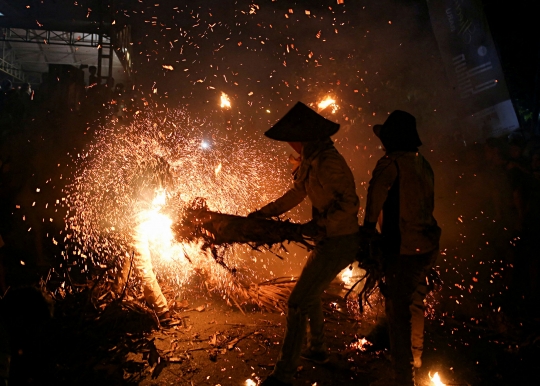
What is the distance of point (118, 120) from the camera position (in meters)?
10.1

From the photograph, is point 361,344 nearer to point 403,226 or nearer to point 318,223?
point 403,226

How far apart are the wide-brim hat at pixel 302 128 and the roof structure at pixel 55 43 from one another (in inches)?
482

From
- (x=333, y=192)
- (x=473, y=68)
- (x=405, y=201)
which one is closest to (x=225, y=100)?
(x=473, y=68)

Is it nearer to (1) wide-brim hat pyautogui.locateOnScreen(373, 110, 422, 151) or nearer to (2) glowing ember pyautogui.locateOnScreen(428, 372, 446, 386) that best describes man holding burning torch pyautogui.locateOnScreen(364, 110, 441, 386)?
(1) wide-brim hat pyautogui.locateOnScreen(373, 110, 422, 151)

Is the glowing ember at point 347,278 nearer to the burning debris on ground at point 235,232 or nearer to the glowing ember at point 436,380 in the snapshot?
the burning debris on ground at point 235,232

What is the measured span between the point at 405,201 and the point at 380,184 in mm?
259

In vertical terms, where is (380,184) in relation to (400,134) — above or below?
below

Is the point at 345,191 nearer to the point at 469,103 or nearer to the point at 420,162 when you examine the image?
the point at 420,162

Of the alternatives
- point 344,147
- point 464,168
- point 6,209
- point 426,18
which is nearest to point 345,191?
point 464,168

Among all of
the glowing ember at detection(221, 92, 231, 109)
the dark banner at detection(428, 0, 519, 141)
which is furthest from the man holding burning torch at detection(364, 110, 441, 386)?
the glowing ember at detection(221, 92, 231, 109)

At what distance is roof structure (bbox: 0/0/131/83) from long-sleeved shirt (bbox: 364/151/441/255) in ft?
43.1

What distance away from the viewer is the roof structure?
15.8 metres

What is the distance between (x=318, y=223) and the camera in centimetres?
335

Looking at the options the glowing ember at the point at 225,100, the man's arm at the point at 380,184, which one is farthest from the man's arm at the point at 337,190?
the glowing ember at the point at 225,100
